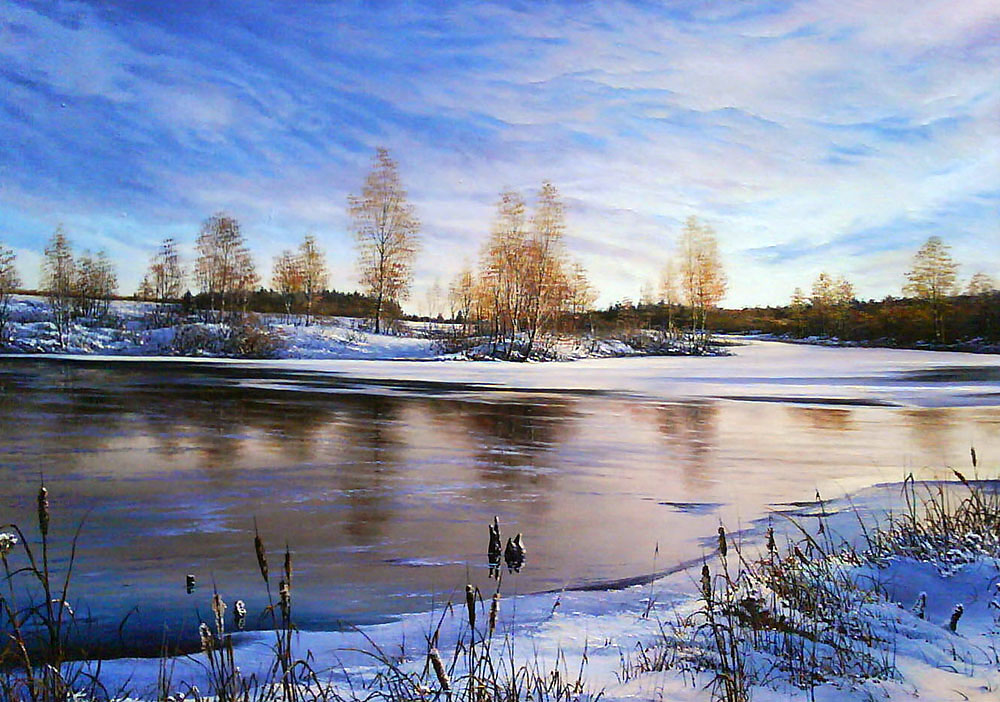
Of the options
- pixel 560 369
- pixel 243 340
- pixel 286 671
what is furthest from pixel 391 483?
pixel 243 340

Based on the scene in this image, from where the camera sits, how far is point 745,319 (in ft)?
191

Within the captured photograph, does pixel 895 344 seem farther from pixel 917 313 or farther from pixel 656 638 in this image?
pixel 656 638

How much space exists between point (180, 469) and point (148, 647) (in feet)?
13.8

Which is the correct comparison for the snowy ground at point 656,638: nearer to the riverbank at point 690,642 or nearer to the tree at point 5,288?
the riverbank at point 690,642

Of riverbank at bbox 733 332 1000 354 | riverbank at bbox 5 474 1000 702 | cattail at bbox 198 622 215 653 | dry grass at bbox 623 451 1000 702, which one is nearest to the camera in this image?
cattail at bbox 198 622 215 653

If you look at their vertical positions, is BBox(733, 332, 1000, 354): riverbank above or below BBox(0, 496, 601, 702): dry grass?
above

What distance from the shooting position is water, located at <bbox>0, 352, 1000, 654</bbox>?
385 cm

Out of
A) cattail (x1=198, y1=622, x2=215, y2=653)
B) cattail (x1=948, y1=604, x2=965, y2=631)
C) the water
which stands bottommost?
the water

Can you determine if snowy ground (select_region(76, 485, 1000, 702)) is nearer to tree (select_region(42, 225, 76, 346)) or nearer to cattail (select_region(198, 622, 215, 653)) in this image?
cattail (select_region(198, 622, 215, 653))

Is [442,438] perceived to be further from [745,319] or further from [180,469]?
[745,319]

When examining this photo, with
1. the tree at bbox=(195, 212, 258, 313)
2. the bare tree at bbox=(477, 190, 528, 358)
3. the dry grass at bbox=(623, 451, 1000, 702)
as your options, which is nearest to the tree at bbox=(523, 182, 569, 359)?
the bare tree at bbox=(477, 190, 528, 358)

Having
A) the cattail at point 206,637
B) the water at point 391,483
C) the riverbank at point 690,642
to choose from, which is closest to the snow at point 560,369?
the water at point 391,483

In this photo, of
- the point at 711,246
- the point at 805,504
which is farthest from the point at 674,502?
the point at 711,246

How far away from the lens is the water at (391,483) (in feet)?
12.6
